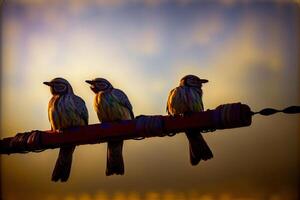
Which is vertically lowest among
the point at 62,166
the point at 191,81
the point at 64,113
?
the point at 62,166

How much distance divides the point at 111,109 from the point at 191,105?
267 mm

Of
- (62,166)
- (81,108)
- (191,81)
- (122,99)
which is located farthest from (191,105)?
(62,166)

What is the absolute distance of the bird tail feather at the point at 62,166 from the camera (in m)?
2.08

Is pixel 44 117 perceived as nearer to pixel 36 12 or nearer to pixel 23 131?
pixel 23 131

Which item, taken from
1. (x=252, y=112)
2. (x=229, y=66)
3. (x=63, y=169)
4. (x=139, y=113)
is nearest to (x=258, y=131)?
(x=252, y=112)

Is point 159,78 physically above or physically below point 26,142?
above

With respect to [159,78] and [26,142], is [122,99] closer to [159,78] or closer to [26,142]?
[159,78]

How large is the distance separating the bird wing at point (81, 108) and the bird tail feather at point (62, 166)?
110 mm

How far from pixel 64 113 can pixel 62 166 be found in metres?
0.18

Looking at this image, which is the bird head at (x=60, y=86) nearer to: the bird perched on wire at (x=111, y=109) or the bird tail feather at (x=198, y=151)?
the bird perched on wire at (x=111, y=109)

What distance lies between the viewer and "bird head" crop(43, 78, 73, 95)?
206cm

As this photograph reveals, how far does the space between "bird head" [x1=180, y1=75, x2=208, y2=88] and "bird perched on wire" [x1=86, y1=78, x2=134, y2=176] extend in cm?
20

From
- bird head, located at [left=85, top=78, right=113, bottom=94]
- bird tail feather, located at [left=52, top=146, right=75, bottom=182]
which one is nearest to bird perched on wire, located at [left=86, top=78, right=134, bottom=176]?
bird head, located at [left=85, top=78, right=113, bottom=94]

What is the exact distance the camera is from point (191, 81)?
80.8 inches
